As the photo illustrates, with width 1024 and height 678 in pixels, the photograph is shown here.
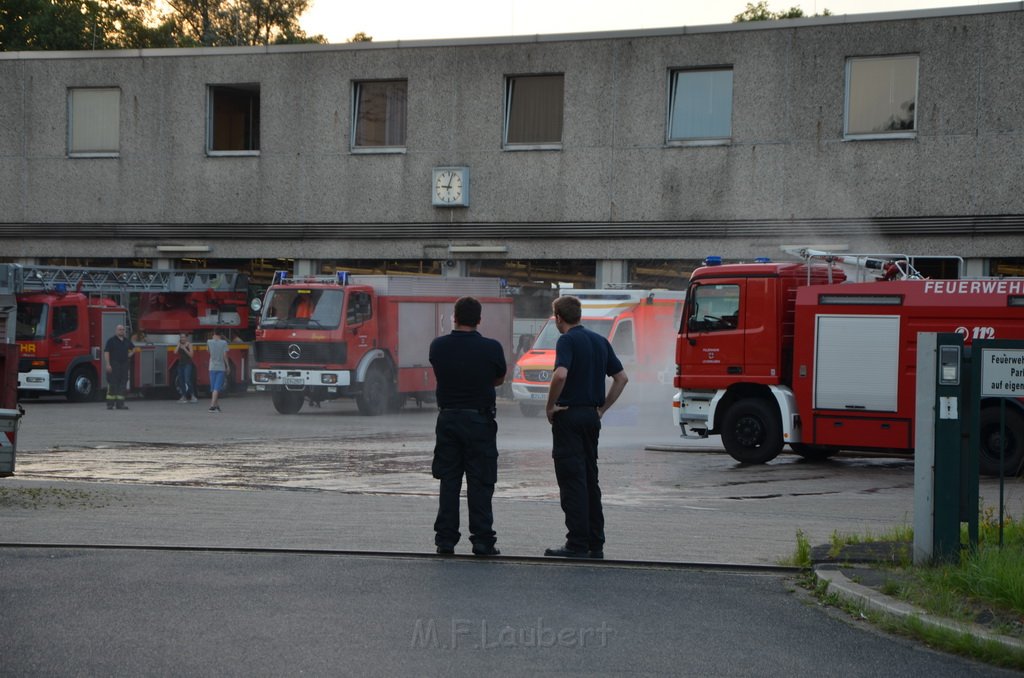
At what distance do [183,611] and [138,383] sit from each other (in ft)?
86.3

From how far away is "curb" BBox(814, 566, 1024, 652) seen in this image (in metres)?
6.87

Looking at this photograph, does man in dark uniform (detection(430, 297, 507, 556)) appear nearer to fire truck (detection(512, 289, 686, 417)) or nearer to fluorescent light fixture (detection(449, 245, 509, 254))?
fire truck (detection(512, 289, 686, 417))

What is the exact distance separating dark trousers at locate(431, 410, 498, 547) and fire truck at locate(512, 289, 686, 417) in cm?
1783

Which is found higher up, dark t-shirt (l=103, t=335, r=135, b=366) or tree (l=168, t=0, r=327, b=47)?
tree (l=168, t=0, r=327, b=47)

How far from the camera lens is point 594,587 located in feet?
28.1

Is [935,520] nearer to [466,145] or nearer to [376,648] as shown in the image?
[376,648]

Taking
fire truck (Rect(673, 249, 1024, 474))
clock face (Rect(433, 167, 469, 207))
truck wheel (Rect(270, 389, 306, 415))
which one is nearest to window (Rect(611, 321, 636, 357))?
truck wheel (Rect(270, 389, 306, 415))

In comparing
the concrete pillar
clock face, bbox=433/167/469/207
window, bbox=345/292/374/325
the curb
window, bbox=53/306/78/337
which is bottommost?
the curb

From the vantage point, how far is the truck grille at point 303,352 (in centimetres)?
2822

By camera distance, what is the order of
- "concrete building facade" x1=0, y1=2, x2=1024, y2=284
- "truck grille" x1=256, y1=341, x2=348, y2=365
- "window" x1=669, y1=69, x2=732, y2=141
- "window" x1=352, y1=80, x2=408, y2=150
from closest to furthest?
"truck grille" x1=256, y1=341, x2=348, y2=365, "concrete building facade" x1=0, y1=2, x2=1024, y2=284, "window" x1=669, y1=69, x2=732, y2=141, "window" x1=352, y1=80, x2=408, y2=150

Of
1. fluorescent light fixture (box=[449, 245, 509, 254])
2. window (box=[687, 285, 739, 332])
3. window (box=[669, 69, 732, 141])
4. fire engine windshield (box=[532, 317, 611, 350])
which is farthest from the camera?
fluorescent light fixture (box=[449, 245, 509, 254])

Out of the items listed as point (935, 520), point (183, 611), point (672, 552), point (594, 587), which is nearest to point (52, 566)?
point (183, 611)

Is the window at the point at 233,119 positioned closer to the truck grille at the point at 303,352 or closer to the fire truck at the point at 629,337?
the truck grille at the point at 303,352

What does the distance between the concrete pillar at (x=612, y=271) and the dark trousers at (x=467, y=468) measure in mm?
23731
